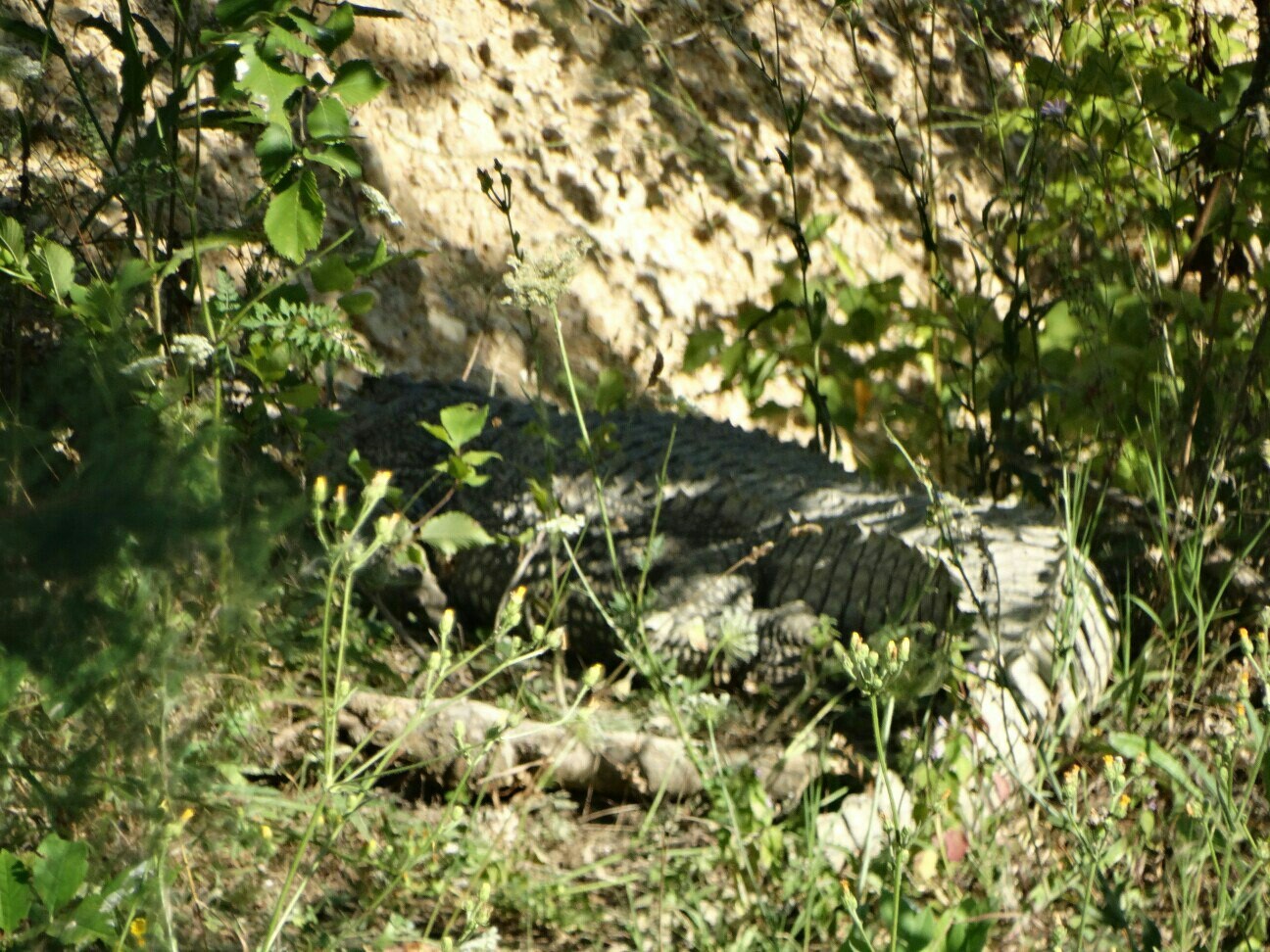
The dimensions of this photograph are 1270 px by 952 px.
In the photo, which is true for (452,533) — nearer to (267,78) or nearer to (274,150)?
(274,150)

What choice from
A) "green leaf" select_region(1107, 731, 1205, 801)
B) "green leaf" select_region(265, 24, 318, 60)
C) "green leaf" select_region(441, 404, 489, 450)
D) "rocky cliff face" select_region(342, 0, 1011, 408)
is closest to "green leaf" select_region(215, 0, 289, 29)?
"green leaf" select_region(265, 24, 318, 60)

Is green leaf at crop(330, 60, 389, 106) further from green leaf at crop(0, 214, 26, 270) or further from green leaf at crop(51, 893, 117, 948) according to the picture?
green leaf at crop(51, 893, 117, 948)

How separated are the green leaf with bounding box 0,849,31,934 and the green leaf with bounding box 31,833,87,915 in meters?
0.02

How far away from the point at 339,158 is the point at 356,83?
0.18 m

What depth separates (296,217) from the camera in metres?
2.42

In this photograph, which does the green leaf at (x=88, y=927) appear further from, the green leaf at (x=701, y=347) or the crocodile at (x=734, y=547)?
the green leaf at (x=701, y=347)

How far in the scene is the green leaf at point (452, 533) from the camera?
9.18 ft

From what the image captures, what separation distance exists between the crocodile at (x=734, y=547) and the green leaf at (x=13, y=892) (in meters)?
1.46

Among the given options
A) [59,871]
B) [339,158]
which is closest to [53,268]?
[339,158]

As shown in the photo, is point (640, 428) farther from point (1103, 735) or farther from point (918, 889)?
point (918, 889)

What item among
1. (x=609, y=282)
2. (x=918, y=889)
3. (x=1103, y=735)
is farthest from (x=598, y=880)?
(x=609, y=282)

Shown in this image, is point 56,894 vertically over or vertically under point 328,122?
under

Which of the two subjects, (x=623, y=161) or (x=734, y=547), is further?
(x=623, y=161)

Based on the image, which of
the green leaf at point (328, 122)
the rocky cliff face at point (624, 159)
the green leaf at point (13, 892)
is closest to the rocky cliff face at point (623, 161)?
the rocky cliff face at point (624, 159)
